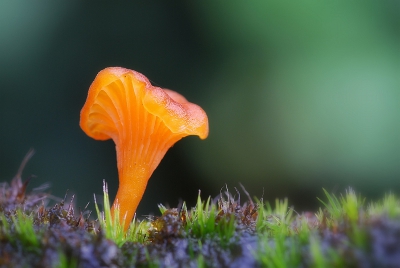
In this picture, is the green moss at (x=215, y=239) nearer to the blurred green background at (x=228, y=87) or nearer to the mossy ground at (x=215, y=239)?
the mossy ground at (x=215, y=239)

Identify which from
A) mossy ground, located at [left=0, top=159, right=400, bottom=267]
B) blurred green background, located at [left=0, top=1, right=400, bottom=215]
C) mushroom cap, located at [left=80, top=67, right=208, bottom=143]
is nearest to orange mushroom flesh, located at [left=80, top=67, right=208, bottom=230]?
mushroom cap, located at [left=80, top=67, right=208, bottom=143]

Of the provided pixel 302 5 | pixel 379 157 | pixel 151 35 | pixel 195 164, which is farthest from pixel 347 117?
pixel 151 35

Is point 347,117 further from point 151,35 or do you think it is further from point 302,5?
point 151,35

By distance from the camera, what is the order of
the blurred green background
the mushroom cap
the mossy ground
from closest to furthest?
the mossy ground → the mushroom cap → the blurred green background

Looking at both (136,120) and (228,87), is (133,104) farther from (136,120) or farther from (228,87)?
→ (228,87)

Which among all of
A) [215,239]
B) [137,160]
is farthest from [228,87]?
[215,239]

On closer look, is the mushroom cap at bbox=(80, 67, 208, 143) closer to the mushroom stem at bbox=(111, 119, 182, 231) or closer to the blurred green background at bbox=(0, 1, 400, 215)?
the mushroom stem at bbox=(111, 119, 182, 231)
